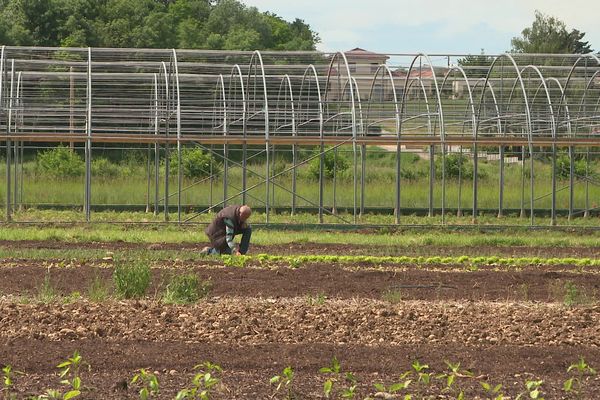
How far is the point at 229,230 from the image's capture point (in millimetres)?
17062

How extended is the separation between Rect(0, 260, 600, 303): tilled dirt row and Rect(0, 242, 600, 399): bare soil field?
3cm

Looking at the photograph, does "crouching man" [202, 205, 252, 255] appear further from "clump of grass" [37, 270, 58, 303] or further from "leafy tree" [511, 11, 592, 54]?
"leafy tree" [511, 11, 592, 54]

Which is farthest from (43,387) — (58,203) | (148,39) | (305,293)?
(148,39)

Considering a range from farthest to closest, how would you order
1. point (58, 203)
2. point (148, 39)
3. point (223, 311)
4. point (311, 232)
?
point (148, 39), point (58, 203), point (311, 232), point (223, 311)

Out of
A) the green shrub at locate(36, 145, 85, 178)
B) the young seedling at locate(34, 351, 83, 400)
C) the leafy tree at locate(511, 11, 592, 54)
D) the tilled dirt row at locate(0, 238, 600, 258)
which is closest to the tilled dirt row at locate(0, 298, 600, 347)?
the young seedling at locate(34, 351, 83, 400)

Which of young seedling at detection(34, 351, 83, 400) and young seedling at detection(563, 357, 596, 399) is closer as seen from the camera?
young seedling at detection(34, 351, 83, 400)

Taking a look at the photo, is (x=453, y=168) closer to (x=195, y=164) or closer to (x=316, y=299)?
(x=195, y=164)

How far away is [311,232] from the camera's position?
77.0 ft

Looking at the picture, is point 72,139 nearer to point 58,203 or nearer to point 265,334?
point 58,203

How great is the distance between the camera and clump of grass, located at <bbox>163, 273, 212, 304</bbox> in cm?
1148

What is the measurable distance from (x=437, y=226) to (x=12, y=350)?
16.4m

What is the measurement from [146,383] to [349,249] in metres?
11.8

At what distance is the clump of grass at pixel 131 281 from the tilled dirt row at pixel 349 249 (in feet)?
21.4

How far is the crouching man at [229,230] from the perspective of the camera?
55.8 feet
